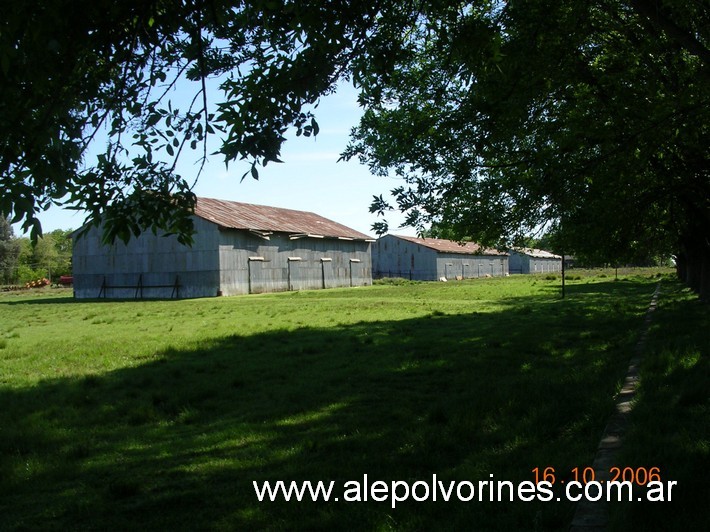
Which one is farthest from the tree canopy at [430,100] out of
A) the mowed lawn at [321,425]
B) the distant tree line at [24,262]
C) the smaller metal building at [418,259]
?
the distant tree line at [24,262]

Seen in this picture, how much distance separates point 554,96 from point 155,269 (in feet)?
126

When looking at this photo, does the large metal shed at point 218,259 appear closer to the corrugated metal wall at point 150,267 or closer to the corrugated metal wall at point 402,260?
the corrugated metal wall at point 150,267

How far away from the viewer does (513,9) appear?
806 centimetres

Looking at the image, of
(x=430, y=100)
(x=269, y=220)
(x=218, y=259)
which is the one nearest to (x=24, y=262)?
(x=269, y=220)

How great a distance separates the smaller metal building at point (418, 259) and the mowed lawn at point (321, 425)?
5910 centimetres

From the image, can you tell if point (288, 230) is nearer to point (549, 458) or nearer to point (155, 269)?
point (155, 269)

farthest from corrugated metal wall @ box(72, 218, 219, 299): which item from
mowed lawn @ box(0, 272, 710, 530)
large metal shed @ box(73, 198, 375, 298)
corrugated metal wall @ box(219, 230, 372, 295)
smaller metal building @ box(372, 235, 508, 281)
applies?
smaller metal building @ box(372, 235, 508, 281)

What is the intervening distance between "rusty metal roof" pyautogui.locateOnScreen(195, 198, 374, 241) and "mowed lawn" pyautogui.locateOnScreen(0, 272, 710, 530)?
3140 centimetres

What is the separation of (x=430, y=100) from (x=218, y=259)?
107 feet

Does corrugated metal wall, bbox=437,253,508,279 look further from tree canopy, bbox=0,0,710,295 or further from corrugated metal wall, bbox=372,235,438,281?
tree canopy, bbox=0,0,710,295

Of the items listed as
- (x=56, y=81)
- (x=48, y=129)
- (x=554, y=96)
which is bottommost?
(x=48, y=129)

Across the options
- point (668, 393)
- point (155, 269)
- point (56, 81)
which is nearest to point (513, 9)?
point (668, 393)

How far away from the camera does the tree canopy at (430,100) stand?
490 cm

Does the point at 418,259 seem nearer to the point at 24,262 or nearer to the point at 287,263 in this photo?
the point at 287,263
